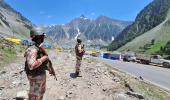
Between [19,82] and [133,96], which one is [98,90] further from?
[19,82]

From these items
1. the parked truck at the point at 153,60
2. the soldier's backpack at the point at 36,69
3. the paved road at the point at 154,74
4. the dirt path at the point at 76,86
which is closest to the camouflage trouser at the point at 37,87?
the soldier's backpack at the point at 36,69

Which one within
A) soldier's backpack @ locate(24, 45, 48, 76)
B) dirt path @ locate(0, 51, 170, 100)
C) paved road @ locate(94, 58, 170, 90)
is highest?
soldier's backpack @ locate(24, 45, 48, 76)

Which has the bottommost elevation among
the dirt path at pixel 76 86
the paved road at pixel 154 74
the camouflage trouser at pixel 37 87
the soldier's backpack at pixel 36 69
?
the paved road at pixel 154 74

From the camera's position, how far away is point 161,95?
52.5 ft

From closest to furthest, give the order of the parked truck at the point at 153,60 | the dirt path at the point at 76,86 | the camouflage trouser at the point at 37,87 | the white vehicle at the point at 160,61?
the camouflage trouser at the point at 37,87, the dirt path at the point at 76,86, the white vehicle at the point at 160,61, the parked truck at the point at 153,60

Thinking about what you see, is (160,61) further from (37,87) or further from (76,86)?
(37,87)

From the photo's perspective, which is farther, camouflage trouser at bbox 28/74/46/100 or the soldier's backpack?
camouflage trouser at bbox 28/74/46/100

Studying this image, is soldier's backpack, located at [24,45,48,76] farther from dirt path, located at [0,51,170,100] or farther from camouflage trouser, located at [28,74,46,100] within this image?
dirt path, located at [0,51,170,100]

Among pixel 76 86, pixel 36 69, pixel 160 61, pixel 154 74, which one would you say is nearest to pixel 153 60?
pixel 160 61

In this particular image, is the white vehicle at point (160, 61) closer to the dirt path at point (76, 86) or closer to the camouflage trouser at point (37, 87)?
the dirt path at point (76, 86)

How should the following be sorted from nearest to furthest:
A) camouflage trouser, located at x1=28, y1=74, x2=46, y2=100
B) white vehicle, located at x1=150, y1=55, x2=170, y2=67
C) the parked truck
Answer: camouflage trouser, located at x1=28, y1=74, x2=46, y2=100
white vehicle, located at x1=150, y1=55, x2=170, y2=67
the parked truck

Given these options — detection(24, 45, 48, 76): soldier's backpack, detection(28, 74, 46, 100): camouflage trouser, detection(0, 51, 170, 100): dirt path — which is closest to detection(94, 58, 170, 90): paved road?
detection(0, 51, 170, 100): dirt path

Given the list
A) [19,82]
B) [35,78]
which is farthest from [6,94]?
[35,78]

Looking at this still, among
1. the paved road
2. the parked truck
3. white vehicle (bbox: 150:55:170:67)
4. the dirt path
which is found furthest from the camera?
the parked truck
